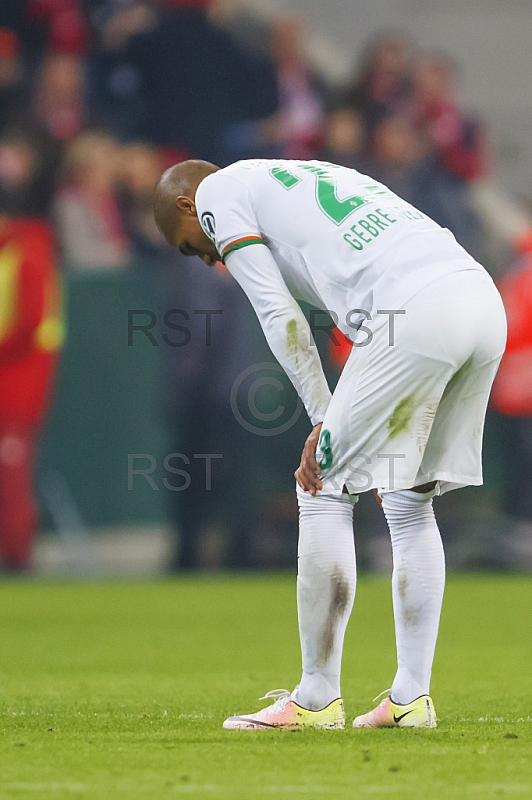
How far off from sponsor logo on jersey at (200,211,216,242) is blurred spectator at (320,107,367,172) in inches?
281

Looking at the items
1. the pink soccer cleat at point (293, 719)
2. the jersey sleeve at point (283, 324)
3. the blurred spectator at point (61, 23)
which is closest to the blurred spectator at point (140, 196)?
the blurred spectator at point (61, 23)

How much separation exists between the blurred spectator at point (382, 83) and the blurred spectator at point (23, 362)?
11.8ft

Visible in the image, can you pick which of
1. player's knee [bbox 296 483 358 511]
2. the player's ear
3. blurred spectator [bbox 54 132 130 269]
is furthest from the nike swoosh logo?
blurred spectator [bbox 54 132 130 269]

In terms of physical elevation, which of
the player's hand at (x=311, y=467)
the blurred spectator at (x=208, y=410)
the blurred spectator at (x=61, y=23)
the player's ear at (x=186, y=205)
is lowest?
the blurred spectator at (x=208, y=410)

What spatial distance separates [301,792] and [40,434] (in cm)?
726

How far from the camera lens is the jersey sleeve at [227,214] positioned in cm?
392

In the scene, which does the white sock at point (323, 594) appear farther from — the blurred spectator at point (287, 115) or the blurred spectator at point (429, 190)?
the blurred spectator at point (287, 115)

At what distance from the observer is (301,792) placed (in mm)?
2979

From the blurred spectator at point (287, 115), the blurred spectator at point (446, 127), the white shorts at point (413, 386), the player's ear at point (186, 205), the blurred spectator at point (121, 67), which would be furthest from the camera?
the blurred spectator at point (446, 127)

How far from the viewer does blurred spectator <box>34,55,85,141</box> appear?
12016 mm

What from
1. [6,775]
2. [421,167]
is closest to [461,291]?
[6,775]

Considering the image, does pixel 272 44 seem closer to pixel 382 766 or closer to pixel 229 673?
pixel 229 673

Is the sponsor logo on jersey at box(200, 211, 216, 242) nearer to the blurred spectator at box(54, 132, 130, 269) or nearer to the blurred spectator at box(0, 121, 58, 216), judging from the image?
the blurred spectator at box(54, 132, 130, 269)

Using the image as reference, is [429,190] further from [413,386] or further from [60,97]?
[413,386]
